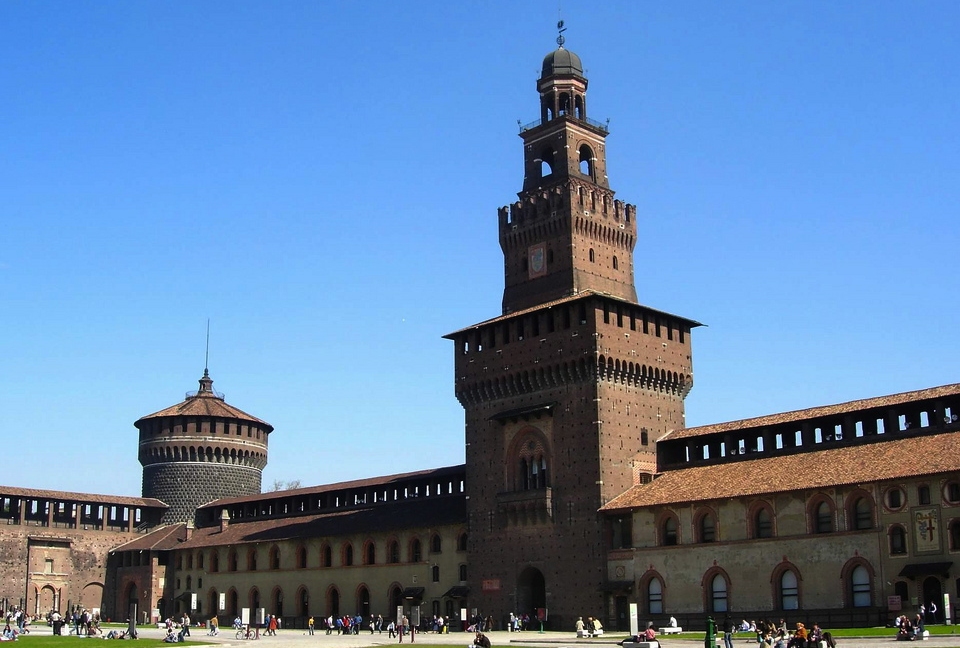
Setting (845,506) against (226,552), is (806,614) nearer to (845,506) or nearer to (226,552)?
(845,506)

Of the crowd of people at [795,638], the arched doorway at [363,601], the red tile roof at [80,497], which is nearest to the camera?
the crowd of people at [795,638]

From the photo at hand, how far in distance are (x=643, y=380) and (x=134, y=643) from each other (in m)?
30.0

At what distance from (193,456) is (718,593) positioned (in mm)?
56671

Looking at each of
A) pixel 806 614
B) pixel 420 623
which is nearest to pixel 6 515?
pixel 420 623

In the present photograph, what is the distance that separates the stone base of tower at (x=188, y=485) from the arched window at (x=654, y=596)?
50.5m

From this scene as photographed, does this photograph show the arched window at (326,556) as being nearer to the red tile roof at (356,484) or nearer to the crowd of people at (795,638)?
the red tile roof at (356,484)

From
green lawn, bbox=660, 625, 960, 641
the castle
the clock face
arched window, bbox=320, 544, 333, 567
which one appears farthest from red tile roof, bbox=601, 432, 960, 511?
arched window, bbox=320, 544, 333, 567

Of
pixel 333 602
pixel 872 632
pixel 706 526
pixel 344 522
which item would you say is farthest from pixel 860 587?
pixel 333 602

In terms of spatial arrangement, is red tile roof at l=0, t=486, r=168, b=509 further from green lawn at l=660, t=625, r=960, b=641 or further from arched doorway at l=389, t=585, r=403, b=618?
green lawn at l=660, t=625, r=960, b=641

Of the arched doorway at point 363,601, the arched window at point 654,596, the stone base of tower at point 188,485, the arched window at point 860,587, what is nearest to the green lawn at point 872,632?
the arched window at point 860,587

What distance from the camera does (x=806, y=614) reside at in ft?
177

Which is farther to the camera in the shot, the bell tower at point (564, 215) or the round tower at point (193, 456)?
the round tower at point (193, 456)

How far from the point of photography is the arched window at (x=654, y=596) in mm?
60188

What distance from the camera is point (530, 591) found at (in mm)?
67062
